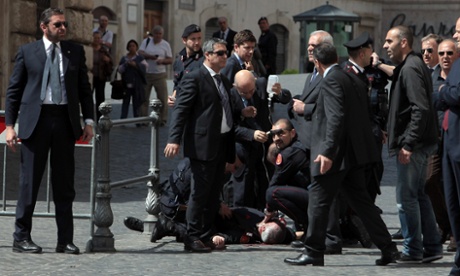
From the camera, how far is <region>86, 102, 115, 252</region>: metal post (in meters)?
11.3

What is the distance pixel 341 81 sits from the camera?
10.5 meters

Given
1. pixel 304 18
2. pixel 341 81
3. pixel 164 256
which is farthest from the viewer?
pixel 304 18

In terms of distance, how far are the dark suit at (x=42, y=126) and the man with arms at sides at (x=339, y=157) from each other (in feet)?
5.93

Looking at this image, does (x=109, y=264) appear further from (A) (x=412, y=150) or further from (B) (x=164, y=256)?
(A) (x=412, y=150)

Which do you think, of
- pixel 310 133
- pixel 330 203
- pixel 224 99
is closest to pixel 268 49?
pixel 224 99

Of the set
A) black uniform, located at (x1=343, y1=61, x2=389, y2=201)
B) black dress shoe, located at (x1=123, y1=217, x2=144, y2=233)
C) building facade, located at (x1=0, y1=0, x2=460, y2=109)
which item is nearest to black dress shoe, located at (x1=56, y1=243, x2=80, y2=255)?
black dress shoe, located at (x1=123, y1=217, x2=144, y2=233)

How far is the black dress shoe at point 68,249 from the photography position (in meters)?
11.2

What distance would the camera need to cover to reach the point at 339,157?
1050cm

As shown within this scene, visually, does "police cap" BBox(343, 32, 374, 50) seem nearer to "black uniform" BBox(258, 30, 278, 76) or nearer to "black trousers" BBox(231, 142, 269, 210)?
"black trousers" BBox(231, 142, 269, 210)

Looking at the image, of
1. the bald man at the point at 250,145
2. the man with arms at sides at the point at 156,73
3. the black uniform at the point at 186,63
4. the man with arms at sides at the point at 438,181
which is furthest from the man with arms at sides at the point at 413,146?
the man with arms at sides at the point at 156,73

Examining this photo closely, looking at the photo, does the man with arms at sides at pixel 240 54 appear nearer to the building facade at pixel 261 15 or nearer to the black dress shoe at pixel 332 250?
the black dress shoe at pixel 332 250

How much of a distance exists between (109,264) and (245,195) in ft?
7.89

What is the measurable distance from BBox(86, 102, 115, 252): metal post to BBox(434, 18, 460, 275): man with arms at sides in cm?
273

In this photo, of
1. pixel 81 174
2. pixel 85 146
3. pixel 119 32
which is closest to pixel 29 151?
pixel 85 146
